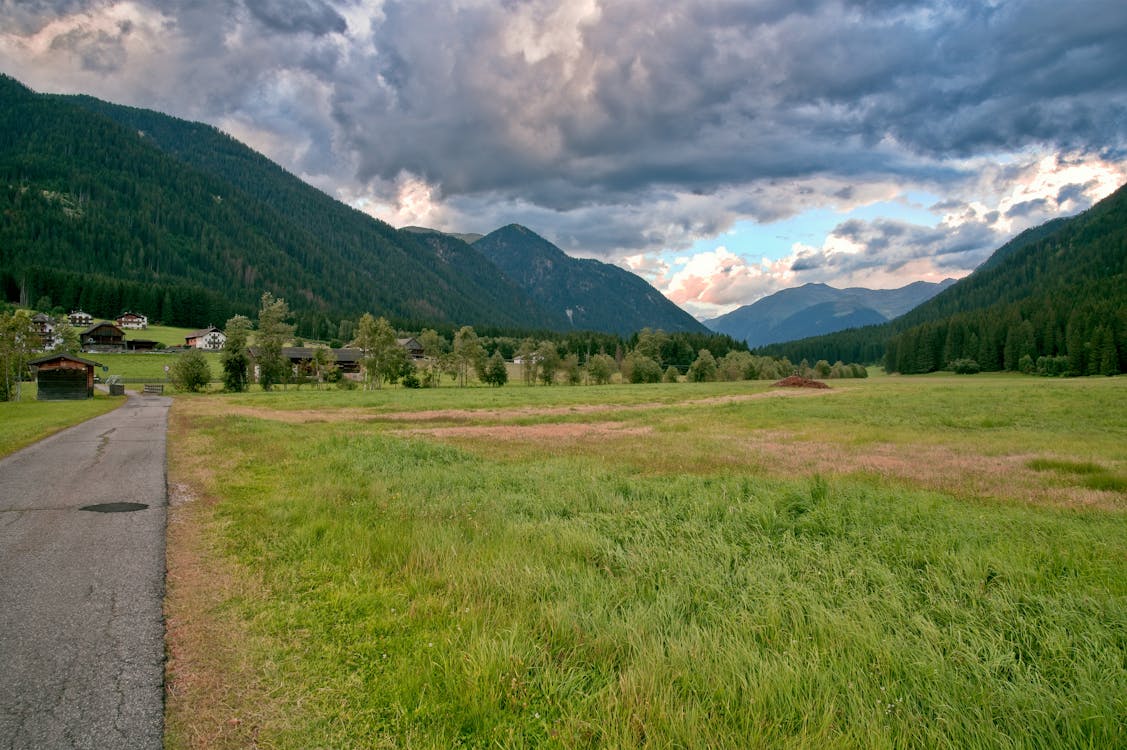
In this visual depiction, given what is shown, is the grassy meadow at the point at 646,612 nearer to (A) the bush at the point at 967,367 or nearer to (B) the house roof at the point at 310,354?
(B) the house roof at the point at 310,354

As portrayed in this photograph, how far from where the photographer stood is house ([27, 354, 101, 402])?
5733 centimetres

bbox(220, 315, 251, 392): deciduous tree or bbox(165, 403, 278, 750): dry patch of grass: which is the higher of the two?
bbox(220, 315, 251, 392): deciduous tree

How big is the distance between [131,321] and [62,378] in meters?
125

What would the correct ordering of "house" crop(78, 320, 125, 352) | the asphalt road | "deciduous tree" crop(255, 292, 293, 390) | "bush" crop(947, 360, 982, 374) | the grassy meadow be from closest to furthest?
the grassy meadow < the asphalt road < "deciduous tree" crop(255, 292, 293, 390) < "house" crop(78, 320, 125, 352) < "bush" crop(947, 360, 982, 374)

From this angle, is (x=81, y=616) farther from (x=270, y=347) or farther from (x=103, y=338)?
(x=103, y=338)

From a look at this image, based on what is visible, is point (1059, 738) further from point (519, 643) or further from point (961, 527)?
point (961, 527)

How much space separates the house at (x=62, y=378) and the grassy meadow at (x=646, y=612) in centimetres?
6391

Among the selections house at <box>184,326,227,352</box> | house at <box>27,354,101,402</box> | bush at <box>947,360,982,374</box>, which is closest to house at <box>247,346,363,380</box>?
house at <box>184,326,227,352</box>

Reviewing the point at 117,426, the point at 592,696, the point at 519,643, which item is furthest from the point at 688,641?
the point at 117,426

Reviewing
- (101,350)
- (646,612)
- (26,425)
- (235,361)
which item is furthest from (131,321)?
(646,612)

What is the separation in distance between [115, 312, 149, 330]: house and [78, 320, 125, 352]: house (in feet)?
74.1

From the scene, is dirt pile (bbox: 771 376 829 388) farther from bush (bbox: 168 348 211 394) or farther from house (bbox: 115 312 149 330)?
house (bbox: 115 312 149 330)

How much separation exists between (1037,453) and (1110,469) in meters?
3.96

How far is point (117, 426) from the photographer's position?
28766 millimetres
